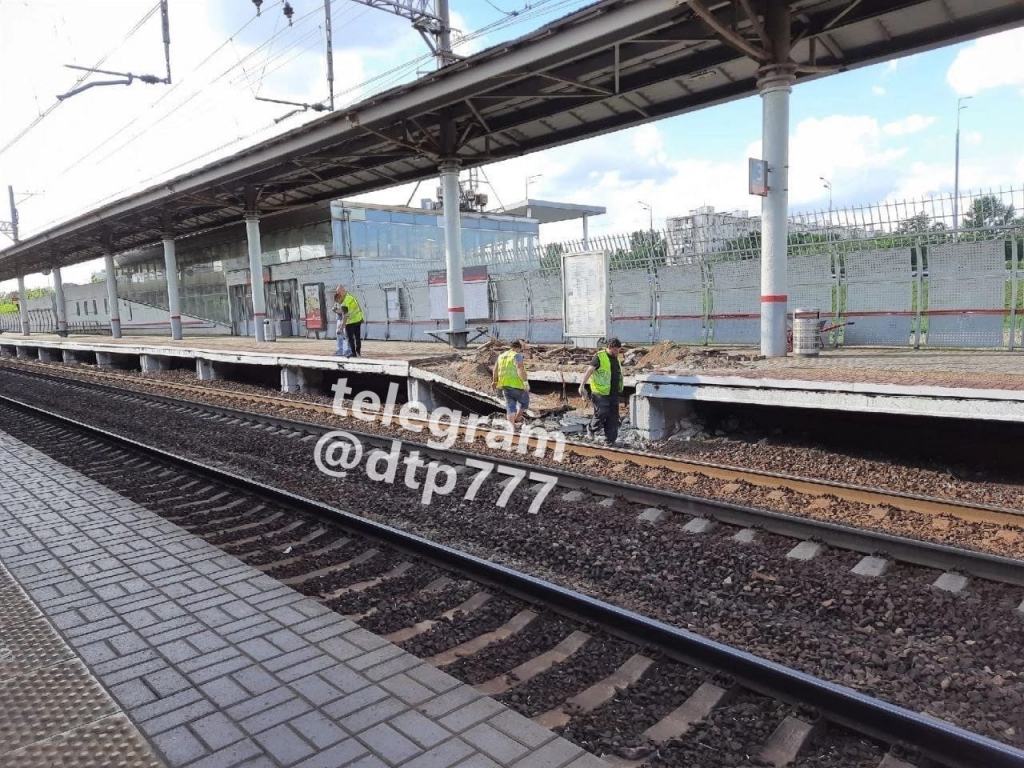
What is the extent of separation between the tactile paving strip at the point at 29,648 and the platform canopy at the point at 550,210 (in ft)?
120

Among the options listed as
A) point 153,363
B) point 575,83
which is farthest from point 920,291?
point 153,363

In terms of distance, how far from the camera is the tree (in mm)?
11836

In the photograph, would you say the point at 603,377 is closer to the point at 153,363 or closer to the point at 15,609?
the point at 15,609

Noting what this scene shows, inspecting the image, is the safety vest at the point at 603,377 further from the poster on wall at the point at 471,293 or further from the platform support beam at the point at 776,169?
the poster on wall at the point at 471,293

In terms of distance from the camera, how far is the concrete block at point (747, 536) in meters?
5.61

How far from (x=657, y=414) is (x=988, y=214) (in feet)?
24.4

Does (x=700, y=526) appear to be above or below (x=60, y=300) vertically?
below

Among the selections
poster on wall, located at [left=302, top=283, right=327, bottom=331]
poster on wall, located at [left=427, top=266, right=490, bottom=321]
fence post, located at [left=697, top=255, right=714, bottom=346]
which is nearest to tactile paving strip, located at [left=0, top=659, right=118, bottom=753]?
fence post, located at [left=697, top=255, right=714, bottom=346]

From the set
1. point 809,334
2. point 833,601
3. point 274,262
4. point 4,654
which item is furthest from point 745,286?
point 274,262

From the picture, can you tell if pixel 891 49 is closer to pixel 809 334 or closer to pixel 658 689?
pixel 809 334

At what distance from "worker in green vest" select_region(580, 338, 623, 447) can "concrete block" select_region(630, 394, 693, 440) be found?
53cm

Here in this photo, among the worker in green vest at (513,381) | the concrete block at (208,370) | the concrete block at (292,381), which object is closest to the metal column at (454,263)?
the concrete block at (292,381)

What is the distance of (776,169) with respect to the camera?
11719mm

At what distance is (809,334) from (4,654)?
11847 mm
